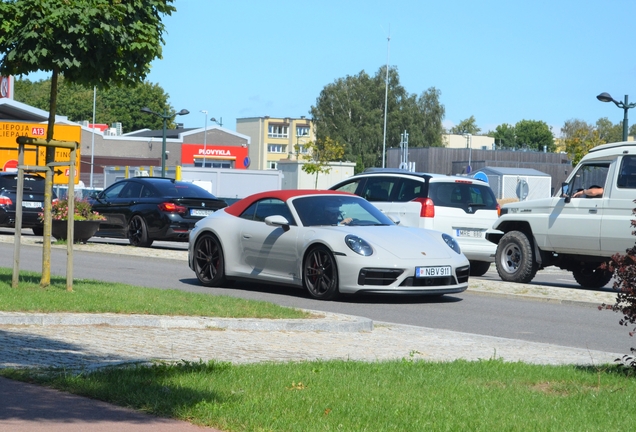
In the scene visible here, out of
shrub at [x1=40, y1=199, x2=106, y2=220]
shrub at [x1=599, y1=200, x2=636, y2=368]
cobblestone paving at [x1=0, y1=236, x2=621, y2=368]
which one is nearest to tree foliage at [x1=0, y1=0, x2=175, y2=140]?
cobblestone paving at [x1=0, y1=236, x2=621, y2=368]

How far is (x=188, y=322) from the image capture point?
10.4 meters

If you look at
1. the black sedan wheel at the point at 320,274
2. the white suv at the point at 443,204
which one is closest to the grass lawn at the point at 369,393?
the black sedan wheel at the point at 320,274

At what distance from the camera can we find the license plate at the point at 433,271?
13781 millimetres

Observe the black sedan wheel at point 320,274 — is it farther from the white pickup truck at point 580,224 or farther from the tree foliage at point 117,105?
the tree foliage at point 117,105

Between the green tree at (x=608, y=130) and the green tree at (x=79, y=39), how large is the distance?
15930cm

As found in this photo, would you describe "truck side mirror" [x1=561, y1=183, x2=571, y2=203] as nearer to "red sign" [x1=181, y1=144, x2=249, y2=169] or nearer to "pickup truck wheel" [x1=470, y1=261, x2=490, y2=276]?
"pickup truck wheel" [x1=470, y1=261, x2=490, y2=276]

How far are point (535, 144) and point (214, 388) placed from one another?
197 m

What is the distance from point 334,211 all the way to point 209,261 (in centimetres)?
217

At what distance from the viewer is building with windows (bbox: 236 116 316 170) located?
16850 centimetres

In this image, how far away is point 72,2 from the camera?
11359 millimetres

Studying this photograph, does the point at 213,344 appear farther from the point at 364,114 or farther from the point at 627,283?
the point at 364,114

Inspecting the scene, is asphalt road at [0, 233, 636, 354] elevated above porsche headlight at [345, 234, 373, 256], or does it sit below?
below

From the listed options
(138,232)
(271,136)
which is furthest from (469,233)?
(271,136)

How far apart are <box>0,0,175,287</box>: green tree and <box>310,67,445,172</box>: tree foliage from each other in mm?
102921
